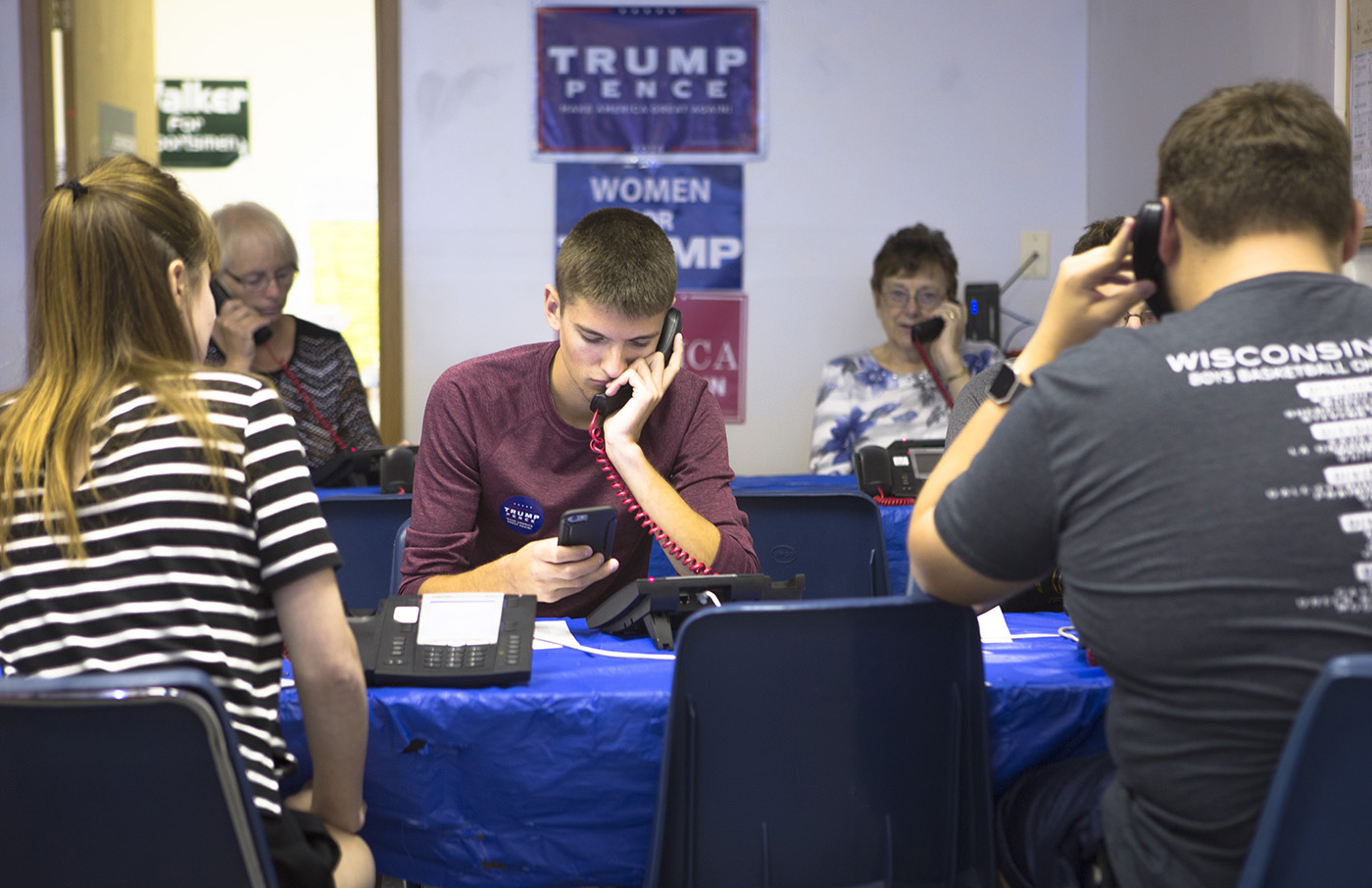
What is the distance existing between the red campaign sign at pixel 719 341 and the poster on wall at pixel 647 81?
0.54 m

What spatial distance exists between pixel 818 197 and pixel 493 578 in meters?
2.75

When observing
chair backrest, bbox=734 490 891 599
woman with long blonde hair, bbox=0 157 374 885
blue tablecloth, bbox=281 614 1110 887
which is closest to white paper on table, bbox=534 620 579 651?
blue tablecloth, bbox=281 614 1110 887

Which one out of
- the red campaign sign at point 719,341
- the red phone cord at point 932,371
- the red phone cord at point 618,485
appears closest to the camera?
the red phone cord at point 618,485

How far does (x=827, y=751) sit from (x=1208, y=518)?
51cm

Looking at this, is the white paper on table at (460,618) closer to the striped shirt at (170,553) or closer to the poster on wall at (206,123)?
the striped shirt at (170,553)

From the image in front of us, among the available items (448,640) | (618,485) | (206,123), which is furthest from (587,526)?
(206,123)

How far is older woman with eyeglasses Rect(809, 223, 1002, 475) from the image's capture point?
3672 mm

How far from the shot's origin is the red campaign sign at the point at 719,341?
412 centimetres

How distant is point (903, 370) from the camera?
3768 mm

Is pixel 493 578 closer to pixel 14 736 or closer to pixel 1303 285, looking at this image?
pixel 14 736

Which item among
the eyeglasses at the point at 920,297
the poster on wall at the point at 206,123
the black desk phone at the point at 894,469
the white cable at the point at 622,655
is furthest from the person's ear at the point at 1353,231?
the poster on wall at the point at 206,123

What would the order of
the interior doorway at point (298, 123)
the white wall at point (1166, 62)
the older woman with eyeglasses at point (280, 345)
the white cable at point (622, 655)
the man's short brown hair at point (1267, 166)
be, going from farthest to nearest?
1. the interior doorway at point (298, 123)
2. the older woman with eyeglasses at point (280, 345)
3. the white wall at point (1166, 62)
4. the white cable at point (622, 655)
5. the man's short brown hair at point (1267, 166)

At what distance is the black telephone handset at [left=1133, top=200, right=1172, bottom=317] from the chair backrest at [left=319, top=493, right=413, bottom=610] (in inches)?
69.9

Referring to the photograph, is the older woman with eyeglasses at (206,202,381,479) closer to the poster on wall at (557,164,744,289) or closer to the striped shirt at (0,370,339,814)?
the poster on wall at (557,164,744,289)
